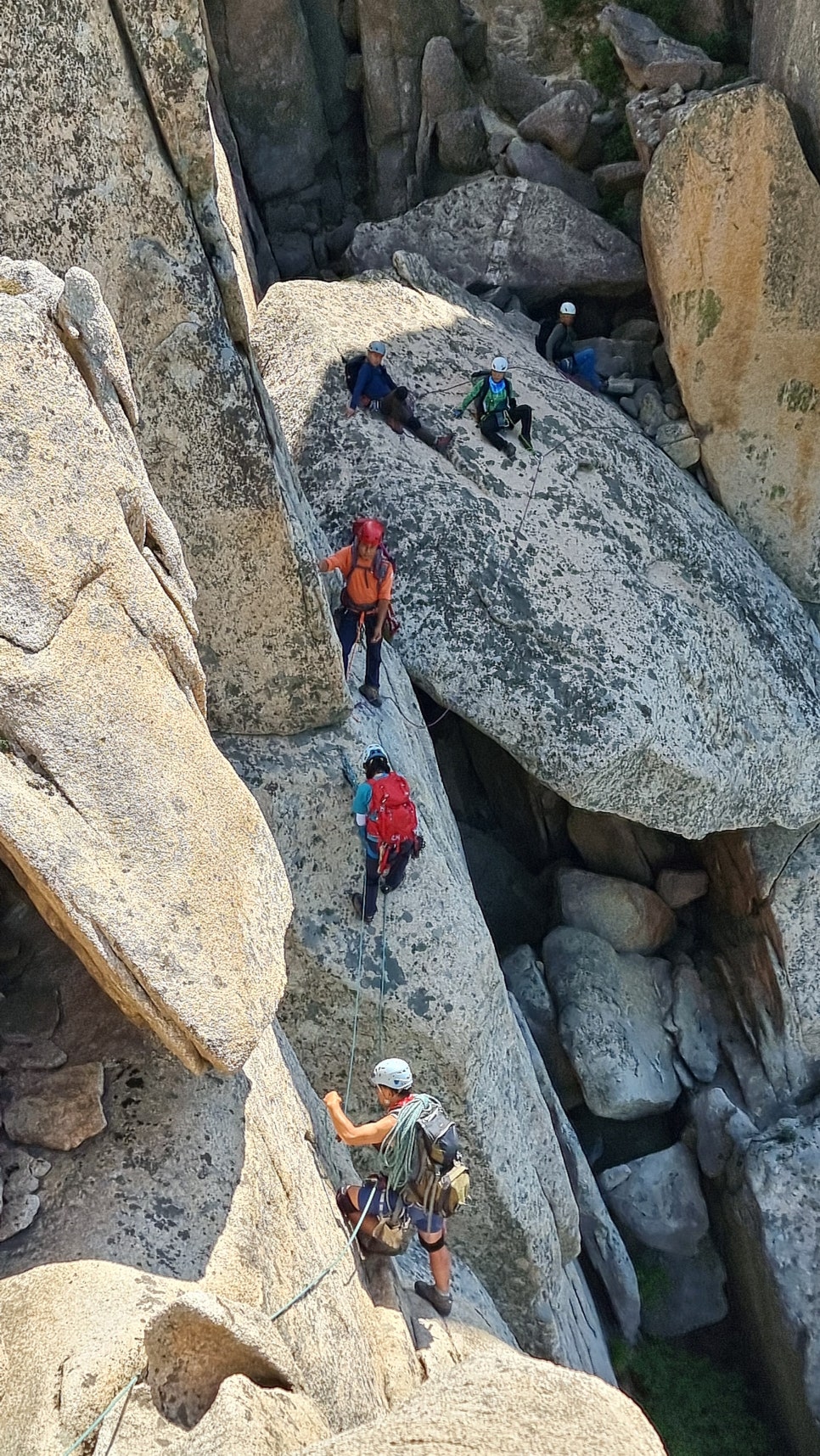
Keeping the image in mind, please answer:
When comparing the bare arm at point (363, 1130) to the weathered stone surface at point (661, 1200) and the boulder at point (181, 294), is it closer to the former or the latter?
the boulder at point (181, 294)

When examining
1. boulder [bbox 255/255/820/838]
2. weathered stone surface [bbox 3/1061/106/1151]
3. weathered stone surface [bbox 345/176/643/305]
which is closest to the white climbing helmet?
weathered stone surface [bbox 3/1061/106/1151]

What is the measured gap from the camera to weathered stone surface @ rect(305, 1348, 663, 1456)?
175 inches

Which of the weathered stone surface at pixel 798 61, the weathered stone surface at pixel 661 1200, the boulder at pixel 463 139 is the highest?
the weathered stone surface at pixel 798 61

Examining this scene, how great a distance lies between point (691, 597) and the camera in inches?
477

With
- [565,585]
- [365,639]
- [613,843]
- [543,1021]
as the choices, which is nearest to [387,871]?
[365,639]

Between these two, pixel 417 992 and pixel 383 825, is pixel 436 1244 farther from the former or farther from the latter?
pixel 383 825

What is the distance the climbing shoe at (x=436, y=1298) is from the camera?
752cm

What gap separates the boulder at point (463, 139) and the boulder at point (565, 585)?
A: 3.14m

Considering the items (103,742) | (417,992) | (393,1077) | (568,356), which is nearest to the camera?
(103,742)

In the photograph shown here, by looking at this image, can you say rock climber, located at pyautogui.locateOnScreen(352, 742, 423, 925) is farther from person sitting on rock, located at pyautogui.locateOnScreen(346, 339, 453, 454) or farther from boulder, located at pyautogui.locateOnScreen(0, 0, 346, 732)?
person sitting on rock, located at pyautogui.locateOnScreen(346, 339, 453, 454)

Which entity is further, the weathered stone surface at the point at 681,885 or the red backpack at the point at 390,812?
the weathered stone surface at the point at 681,885

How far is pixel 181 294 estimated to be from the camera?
809 cm

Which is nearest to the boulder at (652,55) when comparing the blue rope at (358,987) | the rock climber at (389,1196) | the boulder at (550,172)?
the boulder at (550,172)

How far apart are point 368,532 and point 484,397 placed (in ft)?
11.8
